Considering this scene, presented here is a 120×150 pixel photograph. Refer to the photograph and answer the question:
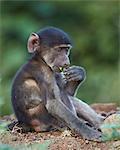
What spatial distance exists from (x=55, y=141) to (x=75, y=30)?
10.3 metres

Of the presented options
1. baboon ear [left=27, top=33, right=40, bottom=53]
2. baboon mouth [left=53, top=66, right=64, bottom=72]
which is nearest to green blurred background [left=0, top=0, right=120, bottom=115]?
baboon ear [left=27, top=33, right=40, bottom=53]

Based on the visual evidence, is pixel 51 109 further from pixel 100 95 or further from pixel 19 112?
pixel 100 95

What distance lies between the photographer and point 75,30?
733 inches

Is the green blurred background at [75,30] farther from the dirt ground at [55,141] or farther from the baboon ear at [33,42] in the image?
the dirt ground at [55,141]

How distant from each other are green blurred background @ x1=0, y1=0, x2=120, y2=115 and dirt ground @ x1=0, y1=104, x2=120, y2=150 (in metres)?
7.40

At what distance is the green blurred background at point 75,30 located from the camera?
17.1 metres

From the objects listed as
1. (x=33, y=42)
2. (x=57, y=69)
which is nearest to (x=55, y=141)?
(x=57, y=69)

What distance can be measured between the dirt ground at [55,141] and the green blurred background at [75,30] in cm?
740

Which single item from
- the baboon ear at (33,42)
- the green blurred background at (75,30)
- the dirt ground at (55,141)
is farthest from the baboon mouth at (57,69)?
the green blurred background at (75,30)

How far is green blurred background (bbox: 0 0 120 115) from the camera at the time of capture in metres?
17.1

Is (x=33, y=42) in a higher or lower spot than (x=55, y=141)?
higher

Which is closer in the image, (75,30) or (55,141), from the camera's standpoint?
(55,141)

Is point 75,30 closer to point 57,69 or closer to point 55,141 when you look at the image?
point 57,69

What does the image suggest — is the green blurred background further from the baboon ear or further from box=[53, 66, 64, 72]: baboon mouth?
box=[53, 66, 64, 72]: baboon mouth
